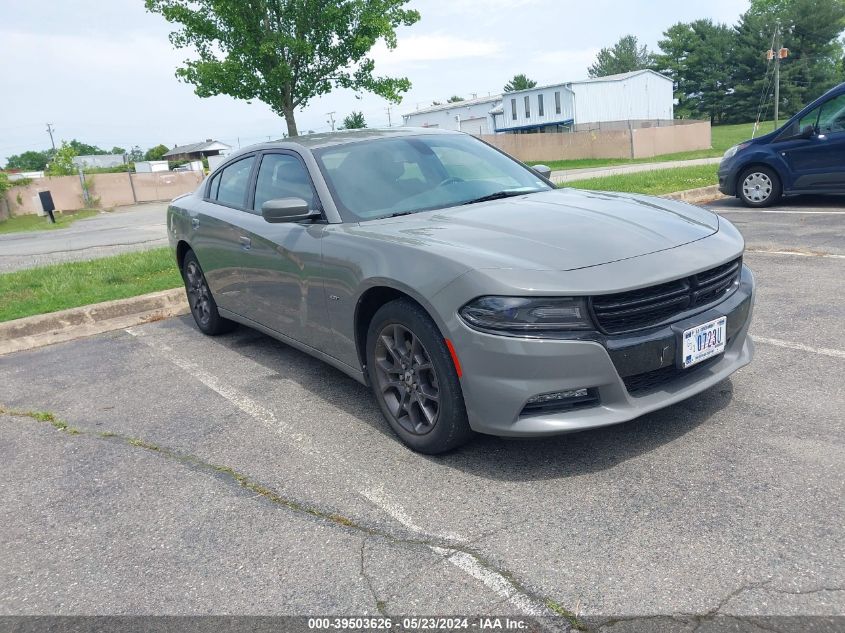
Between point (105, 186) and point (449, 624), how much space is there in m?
34.8

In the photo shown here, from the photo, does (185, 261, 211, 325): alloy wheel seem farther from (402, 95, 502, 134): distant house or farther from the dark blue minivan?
(402, 95, 502, 134): distant house

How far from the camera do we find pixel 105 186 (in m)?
33.1

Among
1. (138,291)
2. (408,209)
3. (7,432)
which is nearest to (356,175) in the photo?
(408,209)

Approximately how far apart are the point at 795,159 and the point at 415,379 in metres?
8.82

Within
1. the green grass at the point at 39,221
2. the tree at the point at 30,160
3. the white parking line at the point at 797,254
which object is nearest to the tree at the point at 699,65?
the green grass at the point at 39,221

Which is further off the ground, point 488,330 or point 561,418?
point 488,330

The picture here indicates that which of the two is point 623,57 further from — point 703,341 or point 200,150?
point 703,341

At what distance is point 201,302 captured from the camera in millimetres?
6145

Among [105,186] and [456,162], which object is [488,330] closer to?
[456,162]

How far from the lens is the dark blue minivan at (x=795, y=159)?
380 inches

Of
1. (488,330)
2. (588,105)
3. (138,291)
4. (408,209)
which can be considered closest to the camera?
(488,330)

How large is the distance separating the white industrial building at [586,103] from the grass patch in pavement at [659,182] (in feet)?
132

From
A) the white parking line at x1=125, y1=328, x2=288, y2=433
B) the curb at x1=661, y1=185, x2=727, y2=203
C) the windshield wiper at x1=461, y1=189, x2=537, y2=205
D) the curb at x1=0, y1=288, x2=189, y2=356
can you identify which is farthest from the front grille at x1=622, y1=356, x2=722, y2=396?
the curb at x1=661, y1=185, x2=727, y2=203

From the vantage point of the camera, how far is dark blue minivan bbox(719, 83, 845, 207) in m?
9.65
